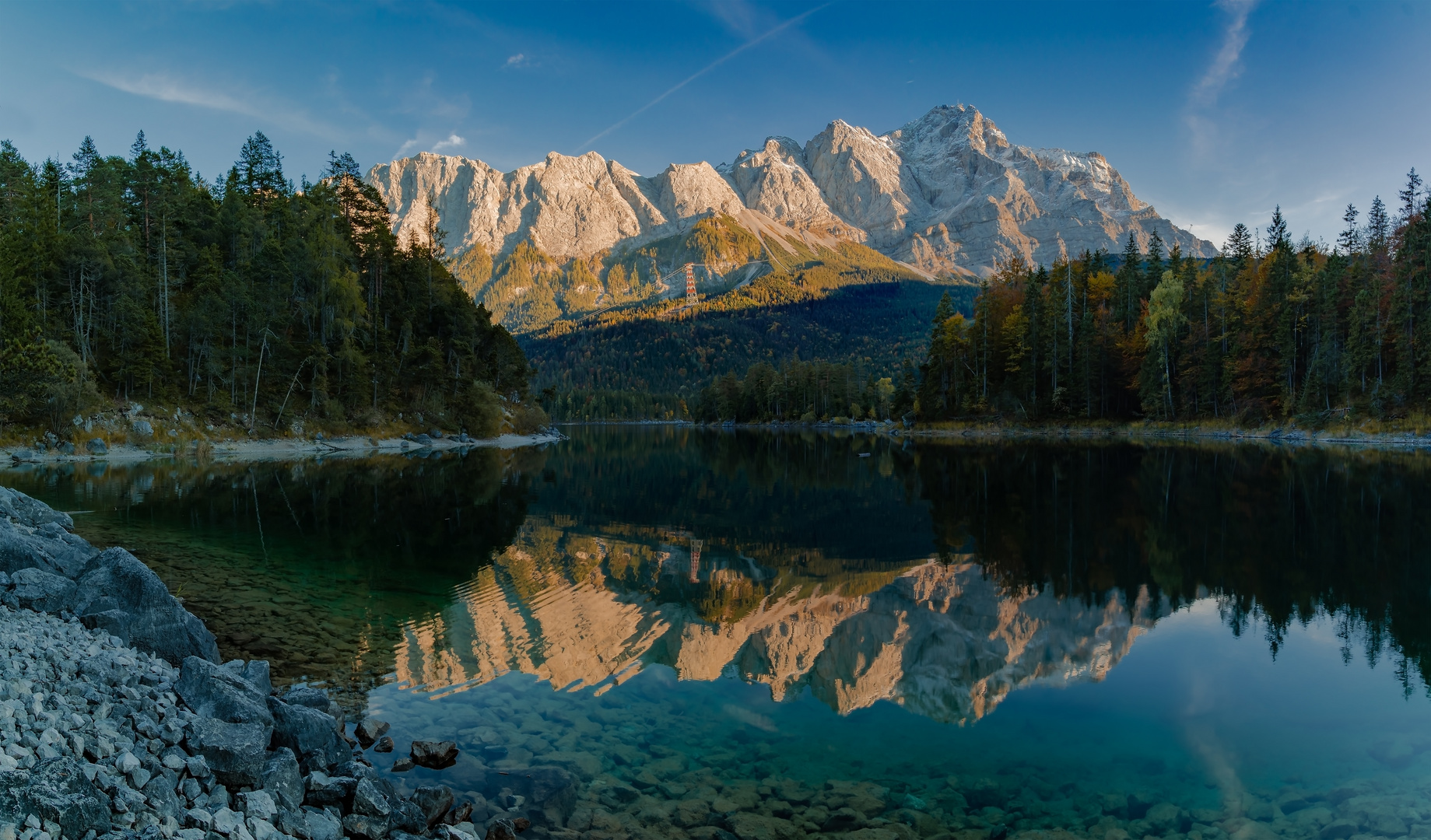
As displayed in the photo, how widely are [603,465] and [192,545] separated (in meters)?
38.8

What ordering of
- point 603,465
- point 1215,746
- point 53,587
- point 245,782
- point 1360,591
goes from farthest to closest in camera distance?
point 603,465
point 1360,591
point 53,587
point 1215,746
point 245,782

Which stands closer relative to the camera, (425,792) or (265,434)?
(425,792)

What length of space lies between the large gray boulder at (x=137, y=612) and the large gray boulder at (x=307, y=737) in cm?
266

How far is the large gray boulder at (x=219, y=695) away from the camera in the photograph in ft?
25.5

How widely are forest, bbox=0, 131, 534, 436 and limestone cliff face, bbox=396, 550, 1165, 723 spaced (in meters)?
47.9

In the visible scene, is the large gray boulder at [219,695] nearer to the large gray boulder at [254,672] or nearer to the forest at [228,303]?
the large gray boulder at [254,672]

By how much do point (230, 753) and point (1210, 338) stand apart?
9391cm

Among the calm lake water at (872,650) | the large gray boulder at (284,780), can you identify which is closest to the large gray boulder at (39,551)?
the calm lake water at (872,650)

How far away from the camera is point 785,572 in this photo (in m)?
19.5

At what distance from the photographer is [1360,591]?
1602cm

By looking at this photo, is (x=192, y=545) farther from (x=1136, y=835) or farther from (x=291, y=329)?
(x=291, y=329)

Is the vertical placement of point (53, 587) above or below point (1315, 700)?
above

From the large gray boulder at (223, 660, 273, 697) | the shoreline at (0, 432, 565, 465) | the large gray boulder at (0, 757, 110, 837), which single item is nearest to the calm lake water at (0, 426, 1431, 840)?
the large gray boulder at (223, 660, 273, 697)

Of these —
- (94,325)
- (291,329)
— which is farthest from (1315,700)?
(291,329)
